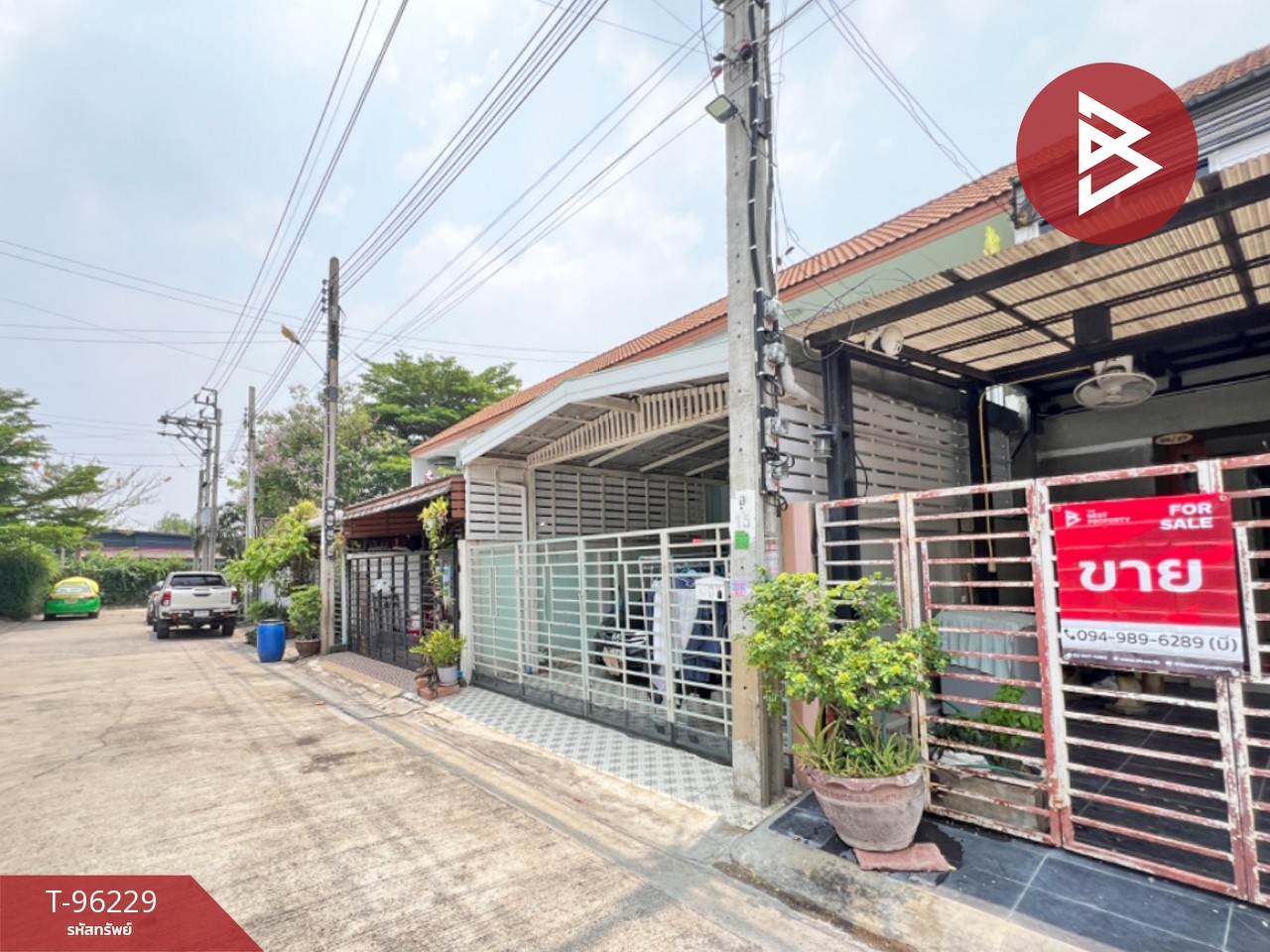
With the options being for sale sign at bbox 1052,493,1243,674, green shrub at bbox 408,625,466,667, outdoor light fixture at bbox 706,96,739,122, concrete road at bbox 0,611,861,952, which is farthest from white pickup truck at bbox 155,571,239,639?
for sale sign at bbox 1052,493,1243,674

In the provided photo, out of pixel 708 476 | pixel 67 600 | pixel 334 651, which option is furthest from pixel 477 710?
pixel 67 600

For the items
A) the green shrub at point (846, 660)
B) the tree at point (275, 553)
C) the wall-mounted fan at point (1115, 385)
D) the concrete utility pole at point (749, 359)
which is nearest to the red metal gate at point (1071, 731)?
the green shrub at point (846, 660)

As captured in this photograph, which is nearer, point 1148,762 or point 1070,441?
point 1148,762

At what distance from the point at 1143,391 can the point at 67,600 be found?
93.9ft

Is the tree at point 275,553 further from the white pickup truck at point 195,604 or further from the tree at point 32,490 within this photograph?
the tree at point 32,490

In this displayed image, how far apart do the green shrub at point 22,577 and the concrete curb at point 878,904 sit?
25.0m

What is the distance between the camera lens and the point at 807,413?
487cm

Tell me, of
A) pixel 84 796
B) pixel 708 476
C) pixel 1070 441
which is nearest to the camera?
pixel 84 796

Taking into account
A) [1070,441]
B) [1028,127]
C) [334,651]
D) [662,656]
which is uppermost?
[1028,127]

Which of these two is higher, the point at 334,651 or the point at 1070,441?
the point at 1070,441

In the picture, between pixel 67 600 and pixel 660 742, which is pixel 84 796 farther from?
pixel 67 600

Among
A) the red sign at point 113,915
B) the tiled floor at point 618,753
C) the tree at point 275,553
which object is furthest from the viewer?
the tree at point 275,553

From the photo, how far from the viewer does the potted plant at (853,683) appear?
3230 mm

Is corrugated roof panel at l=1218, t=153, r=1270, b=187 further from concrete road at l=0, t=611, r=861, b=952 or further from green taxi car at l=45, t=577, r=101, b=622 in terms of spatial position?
green taxi car at l=45, t=577, r=101, b=622
